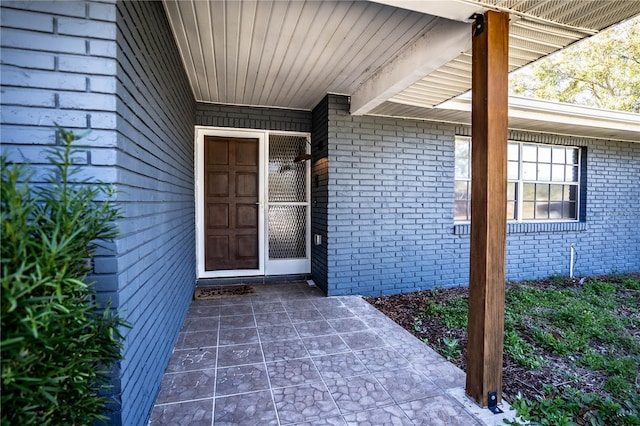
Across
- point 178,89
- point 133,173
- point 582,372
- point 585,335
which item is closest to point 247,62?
point 178,89

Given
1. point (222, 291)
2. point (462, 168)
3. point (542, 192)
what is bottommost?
point (222, 291)

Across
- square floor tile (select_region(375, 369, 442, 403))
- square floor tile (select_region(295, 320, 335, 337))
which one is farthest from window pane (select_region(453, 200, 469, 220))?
square floor tile (select_region(375, 369, 442, 403))

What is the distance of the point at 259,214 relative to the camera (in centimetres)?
466

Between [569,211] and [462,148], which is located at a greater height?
[462,148]

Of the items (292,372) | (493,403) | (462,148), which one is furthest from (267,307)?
(462,148)

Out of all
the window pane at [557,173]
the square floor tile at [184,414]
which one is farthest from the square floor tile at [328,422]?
the window pane at [557,173]

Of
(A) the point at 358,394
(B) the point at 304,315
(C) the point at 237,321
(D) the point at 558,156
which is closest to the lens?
(A) the point at 358,394

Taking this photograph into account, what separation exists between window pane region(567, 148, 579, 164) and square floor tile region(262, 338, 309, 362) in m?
5.80

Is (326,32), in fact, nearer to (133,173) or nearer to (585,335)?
(133,173)

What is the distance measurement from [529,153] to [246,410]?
5.67m

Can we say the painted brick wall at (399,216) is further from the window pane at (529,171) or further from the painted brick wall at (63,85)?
the painted brick wall at (63,85)

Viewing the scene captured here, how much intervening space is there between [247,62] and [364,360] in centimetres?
291

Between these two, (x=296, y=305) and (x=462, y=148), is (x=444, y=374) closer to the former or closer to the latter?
(x=296, y=305)

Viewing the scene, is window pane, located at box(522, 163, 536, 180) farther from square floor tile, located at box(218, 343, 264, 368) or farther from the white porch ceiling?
square floor tile, located at box(218, 343, 264, 368)
